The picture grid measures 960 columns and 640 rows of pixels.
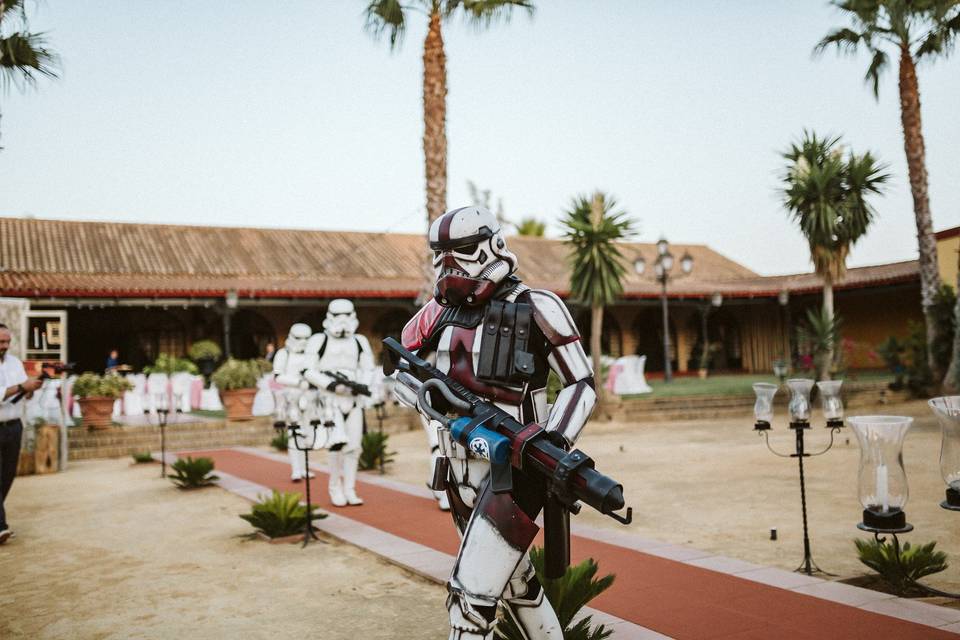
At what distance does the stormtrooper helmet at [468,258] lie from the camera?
2.83m

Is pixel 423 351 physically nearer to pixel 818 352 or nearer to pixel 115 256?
pixel 818 352

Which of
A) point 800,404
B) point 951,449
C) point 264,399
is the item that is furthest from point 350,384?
point 264,399

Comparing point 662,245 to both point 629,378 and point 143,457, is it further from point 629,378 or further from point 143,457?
point 143,457

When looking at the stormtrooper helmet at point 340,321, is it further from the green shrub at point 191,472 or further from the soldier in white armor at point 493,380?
the soldier in white armor at point 493,380

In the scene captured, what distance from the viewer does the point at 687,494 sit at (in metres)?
7.42

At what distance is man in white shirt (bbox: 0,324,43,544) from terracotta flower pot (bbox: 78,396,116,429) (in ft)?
23.7

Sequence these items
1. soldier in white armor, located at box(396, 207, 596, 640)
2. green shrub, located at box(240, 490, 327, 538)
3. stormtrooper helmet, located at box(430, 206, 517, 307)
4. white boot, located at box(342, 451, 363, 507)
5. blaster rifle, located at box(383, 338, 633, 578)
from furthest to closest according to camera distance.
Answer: white boot, located at box(342, 451, 363, 507) → green shrub, located at box(240, 490, 327, 538) → stormtrooper helmet, located at box(430, 206, 517, 307) → soldier in white armor, located at box(396, 207, 596, 640) → blaster rifle, located at box(383, 338, 633, 578)

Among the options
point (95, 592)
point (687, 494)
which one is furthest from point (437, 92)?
point (95, 592)

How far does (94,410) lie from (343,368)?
322 inches

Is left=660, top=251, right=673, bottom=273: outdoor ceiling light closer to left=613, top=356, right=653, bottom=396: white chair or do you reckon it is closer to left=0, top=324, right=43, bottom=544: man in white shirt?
left=613, top=356, right=653, bottom=396: white chair

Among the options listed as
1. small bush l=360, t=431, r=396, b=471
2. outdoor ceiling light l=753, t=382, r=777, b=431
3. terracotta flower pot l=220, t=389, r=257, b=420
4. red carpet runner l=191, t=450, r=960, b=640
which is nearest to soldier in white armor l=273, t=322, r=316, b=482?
small bush l=360, t=431, r=396, b=471

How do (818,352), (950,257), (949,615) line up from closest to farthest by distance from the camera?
(949,615)
(818,352)
(950,257)

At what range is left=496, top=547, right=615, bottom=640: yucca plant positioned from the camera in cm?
325

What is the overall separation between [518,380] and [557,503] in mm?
445
